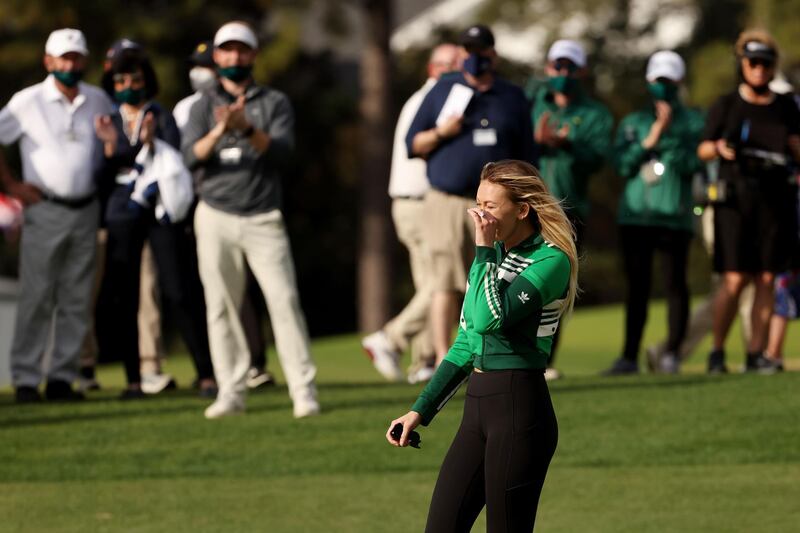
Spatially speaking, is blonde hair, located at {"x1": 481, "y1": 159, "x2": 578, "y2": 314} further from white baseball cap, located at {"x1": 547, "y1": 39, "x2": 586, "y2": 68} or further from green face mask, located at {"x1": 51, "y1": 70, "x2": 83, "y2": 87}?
white baseball cap, located at {"x1": 547, "y1": 39, "x2": 586, "y2": 68}

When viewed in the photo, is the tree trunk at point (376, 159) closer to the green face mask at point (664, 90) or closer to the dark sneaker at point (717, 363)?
the green face mask at point (664, 90)

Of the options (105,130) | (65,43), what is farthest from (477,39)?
(65,43)

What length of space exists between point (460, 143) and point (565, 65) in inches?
49.3

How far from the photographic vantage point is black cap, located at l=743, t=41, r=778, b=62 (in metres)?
11.6

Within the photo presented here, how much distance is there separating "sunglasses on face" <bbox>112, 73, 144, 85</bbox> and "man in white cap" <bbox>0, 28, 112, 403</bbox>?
159mm

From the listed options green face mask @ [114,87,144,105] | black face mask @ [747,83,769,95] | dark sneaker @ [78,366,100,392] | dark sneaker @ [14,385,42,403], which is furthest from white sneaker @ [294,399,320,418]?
black face mask @ [747,83,769,95]

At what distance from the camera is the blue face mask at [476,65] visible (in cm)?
1134

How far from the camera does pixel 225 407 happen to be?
10.5 metres

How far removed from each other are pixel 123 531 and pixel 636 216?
5.52 m

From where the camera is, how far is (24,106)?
441 inches

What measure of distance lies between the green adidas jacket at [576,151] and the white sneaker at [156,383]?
2.96m

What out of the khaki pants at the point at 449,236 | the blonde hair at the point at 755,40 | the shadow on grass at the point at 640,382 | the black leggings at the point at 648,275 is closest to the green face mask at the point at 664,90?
the blonde hair at the point at 755,40

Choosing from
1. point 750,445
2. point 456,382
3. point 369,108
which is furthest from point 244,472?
point 369,108

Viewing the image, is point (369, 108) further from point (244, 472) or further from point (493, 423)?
point (493, 423)
